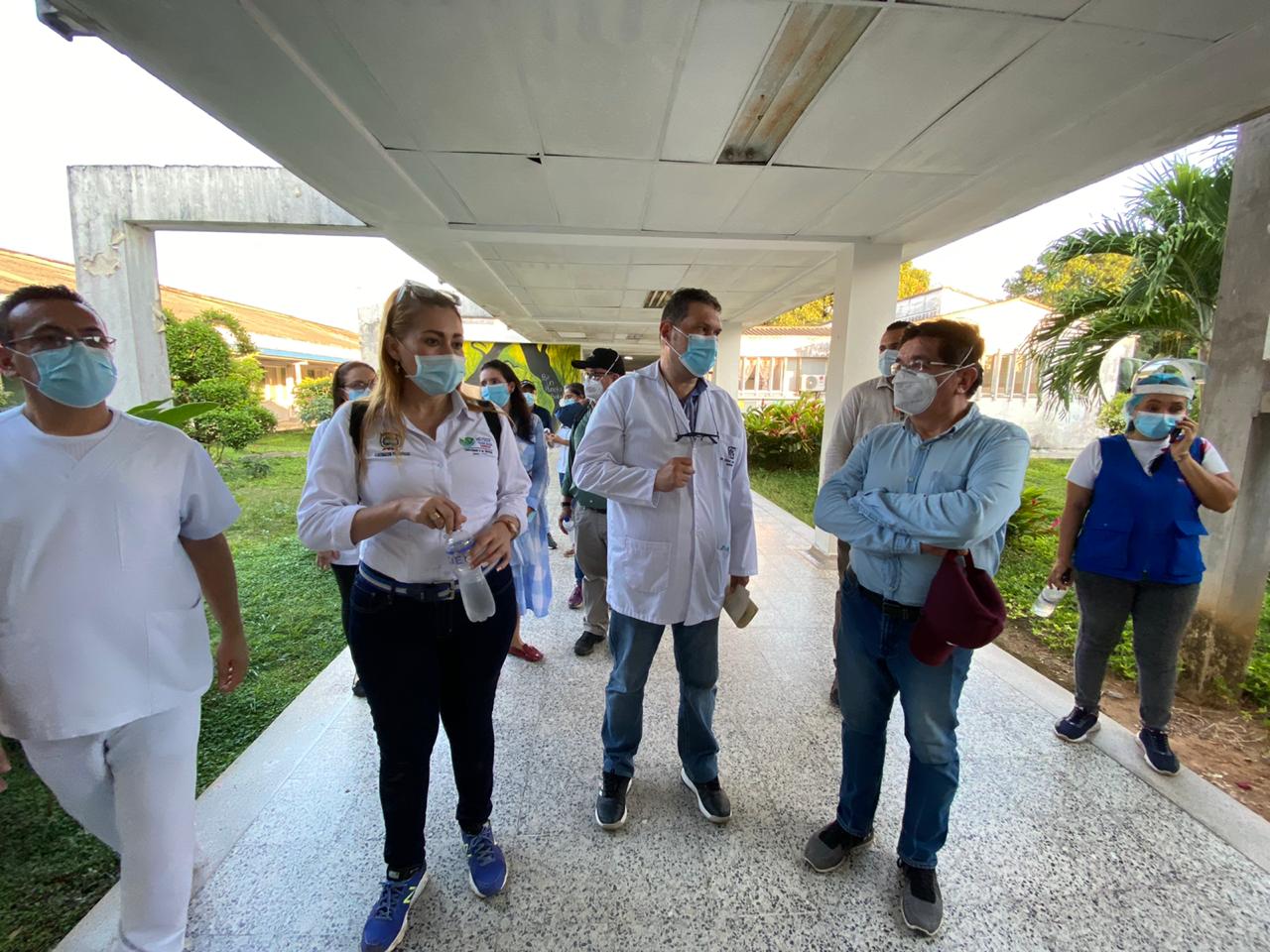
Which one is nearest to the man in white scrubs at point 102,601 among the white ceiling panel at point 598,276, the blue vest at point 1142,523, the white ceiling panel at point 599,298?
the blue vest at point 1142,523

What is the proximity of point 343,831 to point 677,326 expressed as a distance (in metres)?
2.27

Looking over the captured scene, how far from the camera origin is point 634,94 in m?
2.80

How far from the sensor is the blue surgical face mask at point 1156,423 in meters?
2.36

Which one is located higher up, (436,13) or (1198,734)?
(436,13)

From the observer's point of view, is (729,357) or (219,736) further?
(729,357)

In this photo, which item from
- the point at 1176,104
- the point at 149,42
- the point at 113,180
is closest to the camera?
the point at 149,42

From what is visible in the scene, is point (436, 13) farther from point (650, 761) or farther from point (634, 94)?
point (650, 761)

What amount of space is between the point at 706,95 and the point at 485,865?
3.46 meters

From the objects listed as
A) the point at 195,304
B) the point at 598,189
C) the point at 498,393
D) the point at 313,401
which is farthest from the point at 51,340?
the point at 313,401

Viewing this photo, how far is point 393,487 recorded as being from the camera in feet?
5.10

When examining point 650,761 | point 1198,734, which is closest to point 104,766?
point 650,761

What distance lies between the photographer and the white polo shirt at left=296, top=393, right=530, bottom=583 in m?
1.49

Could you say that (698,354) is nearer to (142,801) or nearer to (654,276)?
(142,801)

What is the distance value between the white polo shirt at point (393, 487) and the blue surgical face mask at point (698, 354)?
86 cm
